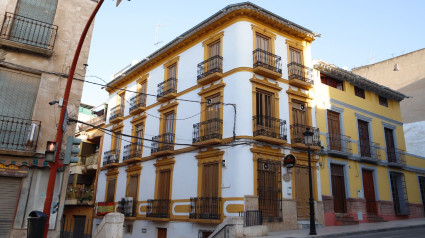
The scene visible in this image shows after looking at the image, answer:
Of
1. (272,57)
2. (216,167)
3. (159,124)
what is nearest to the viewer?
(216,167)

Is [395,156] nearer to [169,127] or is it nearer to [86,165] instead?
[169,127]

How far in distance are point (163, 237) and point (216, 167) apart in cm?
558

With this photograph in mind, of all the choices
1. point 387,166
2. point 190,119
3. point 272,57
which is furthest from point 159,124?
point 387,166

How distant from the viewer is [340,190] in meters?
A: 19.3

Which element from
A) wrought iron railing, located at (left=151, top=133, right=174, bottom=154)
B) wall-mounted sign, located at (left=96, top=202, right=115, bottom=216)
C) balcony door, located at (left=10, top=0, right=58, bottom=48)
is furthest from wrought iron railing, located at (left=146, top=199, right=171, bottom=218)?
balcony door, located at (left=10, top=0, right=58, bottom=48)

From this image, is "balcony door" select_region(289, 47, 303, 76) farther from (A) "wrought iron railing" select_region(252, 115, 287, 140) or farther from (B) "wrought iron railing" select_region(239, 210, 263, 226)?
(B) "wrought iron railing" select_region(239, 210, 263, 226)

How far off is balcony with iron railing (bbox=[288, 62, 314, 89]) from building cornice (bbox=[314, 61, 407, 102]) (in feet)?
4.11

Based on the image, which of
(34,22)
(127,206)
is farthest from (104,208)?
(34,22)

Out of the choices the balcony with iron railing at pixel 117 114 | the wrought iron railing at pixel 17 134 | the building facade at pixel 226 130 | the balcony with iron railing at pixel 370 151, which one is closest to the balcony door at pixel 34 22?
the wrought iron railing at pixel 17 134

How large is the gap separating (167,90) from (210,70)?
4.25 m

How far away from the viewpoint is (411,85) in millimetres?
30891

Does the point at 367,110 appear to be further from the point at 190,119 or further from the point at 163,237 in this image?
the point at 163,237

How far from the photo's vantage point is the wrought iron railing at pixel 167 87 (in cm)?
2037

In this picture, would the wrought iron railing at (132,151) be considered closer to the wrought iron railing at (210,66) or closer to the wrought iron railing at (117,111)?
the wrought iron railing at (117,111)
